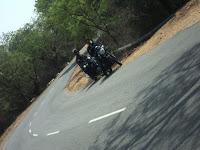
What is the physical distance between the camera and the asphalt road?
8.55 meters

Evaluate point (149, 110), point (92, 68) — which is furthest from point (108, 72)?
point (149, 110)

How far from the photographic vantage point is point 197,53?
12.4 m

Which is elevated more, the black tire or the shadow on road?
the shadow on road

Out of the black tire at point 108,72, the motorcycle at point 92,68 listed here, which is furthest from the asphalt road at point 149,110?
the motorcycle at point 92,68

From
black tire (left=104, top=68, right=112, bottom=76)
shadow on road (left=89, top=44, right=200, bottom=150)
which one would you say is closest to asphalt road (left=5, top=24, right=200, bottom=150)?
shadow on road (left=89, top=44, right=200, bottom=150)

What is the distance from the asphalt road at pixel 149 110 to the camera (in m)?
8.55

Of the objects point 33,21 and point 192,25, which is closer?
point 192,25

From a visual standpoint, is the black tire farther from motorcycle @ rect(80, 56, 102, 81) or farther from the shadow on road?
the shadow on road

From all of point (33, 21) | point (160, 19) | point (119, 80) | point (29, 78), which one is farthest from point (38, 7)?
point (119, 80)

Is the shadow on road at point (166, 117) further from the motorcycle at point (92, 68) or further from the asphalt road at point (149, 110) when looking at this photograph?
the motorcycle at point (92, 68)

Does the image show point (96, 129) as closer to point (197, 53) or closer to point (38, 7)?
point (197, 53)

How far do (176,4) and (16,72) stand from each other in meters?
41.1

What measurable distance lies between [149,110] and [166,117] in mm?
1421

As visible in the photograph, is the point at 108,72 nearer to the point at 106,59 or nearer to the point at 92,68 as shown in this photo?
the point at 106,59
